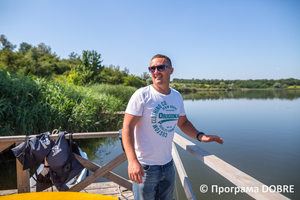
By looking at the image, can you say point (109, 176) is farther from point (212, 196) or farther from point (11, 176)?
point (11, 176)

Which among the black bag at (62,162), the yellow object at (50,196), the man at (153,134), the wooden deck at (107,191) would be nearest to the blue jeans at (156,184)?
the man at (153,134)

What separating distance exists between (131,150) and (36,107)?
6168mm

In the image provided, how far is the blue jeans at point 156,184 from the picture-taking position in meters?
1.31

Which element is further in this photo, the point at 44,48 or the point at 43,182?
the point at 44,48

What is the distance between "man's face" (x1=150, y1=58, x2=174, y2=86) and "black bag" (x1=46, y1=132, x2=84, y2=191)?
1291 mm

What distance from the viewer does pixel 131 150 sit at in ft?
3.96

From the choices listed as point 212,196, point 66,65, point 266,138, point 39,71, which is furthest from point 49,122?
point 66,65

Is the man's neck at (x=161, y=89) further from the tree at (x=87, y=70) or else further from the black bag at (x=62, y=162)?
the tree at (x=87, y=70)

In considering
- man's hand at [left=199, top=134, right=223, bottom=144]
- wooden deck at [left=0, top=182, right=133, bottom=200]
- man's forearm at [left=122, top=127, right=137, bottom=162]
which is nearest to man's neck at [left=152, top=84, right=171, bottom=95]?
man's forearm at [left=122, top=127, right=137, bottom=162]

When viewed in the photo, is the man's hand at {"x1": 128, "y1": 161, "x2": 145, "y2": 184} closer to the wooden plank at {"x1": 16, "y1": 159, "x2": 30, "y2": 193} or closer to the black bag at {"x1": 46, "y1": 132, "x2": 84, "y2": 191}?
the black bag at {"x1": 46, "y1": 132, "x2": 84, "y2": 191}

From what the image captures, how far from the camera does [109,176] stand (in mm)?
2279

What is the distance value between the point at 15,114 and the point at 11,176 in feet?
6.19

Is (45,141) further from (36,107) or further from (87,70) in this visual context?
(87,70)

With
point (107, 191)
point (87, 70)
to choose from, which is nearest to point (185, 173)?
point (107, 191)
